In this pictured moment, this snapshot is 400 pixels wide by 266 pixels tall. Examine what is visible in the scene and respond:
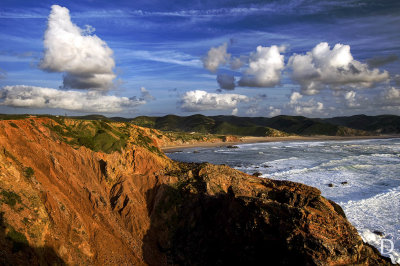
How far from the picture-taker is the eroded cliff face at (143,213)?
34.7ft

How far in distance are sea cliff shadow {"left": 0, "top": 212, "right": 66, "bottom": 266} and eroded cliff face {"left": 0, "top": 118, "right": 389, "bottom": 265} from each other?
34 millimetres

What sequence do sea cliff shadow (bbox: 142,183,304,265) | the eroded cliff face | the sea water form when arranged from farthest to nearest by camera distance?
the sea water, sea cliff shadow (bbox: 142,183,304,265), the eroded cliff face

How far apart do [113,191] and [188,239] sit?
Answer: 19.3 feet

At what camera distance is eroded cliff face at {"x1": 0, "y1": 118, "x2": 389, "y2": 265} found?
34.7 ft

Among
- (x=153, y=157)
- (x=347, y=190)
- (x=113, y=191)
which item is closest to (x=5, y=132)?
(x=113, y=191)

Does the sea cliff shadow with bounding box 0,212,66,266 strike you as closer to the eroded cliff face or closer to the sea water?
the eroded cliff face

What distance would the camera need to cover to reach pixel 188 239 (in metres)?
15.3

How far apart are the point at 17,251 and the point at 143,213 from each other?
24.7 feet

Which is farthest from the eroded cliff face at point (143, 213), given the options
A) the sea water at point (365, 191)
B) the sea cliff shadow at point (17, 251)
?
the sea water at point (365, 191)

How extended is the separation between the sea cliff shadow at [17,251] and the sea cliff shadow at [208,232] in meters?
6.10

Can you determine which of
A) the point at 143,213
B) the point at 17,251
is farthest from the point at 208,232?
the point at 17,251

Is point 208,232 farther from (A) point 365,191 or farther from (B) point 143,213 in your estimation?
(A) point 365,191

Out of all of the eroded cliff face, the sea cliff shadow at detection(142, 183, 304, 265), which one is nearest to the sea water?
the eroded cliff face

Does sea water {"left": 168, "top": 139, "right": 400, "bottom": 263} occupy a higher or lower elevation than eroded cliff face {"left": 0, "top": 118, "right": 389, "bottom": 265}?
lower
